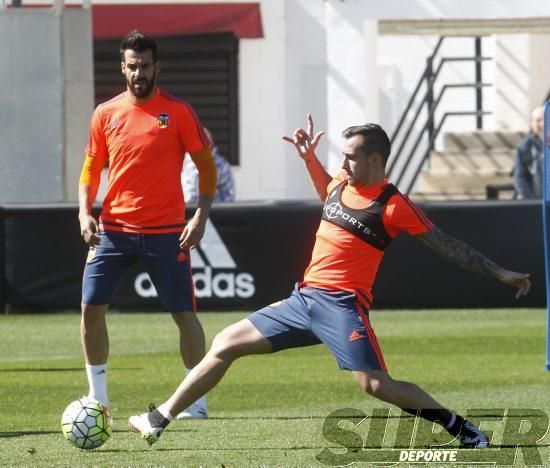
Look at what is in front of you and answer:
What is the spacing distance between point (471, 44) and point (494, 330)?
9710 millimetres

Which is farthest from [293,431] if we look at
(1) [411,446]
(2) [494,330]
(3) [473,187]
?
(3) [473,187]

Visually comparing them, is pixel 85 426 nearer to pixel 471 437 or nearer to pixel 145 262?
pixel 145 262

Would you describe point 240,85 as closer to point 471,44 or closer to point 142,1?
point 142,1

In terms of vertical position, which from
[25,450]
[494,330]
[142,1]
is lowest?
[494,330]

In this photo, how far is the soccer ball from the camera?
7.48 m

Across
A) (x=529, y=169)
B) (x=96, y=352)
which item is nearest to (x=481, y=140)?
(x=529, y=169)

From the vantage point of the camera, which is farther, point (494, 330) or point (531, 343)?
point (494, 330)

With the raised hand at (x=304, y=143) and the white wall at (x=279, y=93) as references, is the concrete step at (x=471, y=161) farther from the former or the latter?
the raised hand at (x=304, y=143)

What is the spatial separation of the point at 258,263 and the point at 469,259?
840cm

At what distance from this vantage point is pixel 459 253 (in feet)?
23.9

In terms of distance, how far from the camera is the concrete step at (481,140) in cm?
2158

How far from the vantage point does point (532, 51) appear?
73.9 ft

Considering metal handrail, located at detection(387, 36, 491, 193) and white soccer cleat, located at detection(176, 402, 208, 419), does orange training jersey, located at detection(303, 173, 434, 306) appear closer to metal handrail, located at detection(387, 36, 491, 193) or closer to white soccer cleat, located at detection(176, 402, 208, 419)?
white soccer cleat, located at detection(176, 402, 208, 419)

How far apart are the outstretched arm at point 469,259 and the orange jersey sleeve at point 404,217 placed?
54 millimetres
